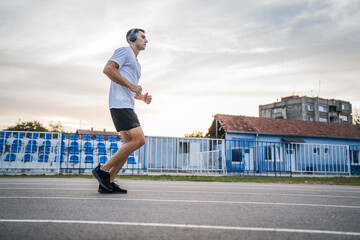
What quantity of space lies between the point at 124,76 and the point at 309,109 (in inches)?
2808

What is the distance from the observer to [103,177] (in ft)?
14.1

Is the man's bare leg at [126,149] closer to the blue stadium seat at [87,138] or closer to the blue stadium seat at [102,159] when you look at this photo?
the blue stadium seat at [102,159]

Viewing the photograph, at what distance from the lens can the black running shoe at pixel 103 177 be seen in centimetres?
427

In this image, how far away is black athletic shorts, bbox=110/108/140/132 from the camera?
4.35 meters

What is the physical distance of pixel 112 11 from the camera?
1380cm

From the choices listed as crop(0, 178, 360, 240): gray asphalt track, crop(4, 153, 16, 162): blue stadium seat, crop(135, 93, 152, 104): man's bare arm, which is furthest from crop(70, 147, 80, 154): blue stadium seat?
crop(0, 178, 360, 240): gray asphalt track

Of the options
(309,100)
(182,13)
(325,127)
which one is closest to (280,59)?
(182,13)

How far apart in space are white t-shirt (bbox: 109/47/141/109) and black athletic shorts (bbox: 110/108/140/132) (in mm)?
65

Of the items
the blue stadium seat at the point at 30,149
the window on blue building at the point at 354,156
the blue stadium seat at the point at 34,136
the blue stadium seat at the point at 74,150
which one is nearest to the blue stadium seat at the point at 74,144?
the blue stadium seat at the point at 74,150

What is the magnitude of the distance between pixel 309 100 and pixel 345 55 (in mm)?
50982

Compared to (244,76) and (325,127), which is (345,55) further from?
(325,127)

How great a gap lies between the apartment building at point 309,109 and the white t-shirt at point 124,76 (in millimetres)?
67619

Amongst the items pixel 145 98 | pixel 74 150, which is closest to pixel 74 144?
pixel 74 150

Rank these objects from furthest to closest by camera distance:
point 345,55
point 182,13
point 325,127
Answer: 1. point 325,127
2. point 345,55
3. point 182,13
